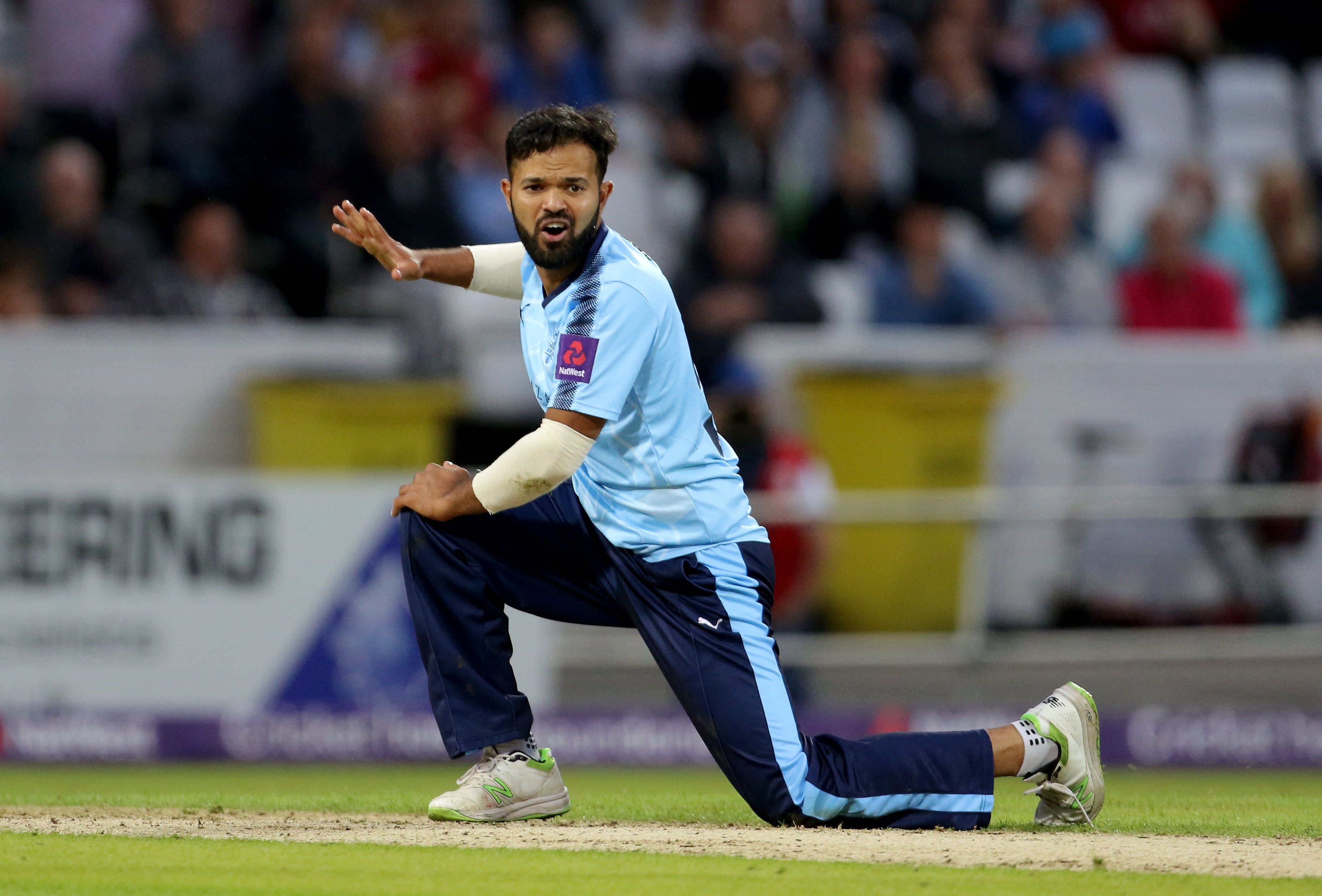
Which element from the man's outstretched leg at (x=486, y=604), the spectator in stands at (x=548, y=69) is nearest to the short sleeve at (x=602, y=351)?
the man's outstretched leg at (x=486, y=604)

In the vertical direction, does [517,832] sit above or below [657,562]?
below

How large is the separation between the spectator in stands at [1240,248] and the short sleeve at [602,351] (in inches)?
374

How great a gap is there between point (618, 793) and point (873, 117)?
778cm

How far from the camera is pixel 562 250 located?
5.30 m

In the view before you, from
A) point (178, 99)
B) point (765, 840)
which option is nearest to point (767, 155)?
point (178, 99)

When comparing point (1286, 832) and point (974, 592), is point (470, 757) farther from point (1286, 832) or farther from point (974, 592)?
point (1286, 832)

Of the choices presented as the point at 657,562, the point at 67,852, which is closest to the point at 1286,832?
the point at 657,562

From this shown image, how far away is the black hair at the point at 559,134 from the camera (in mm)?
5266

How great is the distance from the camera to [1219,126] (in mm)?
16125

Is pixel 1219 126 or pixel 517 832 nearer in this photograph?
pixel 517 832

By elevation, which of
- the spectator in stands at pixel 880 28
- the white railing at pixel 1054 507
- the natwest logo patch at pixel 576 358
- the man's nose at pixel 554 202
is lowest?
the white railing at pixel 1054 507

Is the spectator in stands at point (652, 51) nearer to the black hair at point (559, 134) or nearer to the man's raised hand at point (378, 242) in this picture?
the man's raised hand at point (378, 242)

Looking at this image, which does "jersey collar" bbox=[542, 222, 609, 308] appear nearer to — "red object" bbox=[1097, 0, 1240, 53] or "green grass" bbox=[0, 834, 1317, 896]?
"green grass" bbox=[0, 834, 1317, 896]

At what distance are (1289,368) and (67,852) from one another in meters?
10.1
